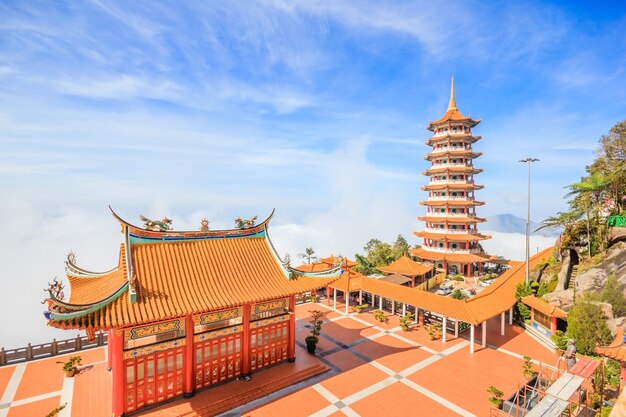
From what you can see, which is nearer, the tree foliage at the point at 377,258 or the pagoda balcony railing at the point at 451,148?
the tree foliage at the point at 377,258

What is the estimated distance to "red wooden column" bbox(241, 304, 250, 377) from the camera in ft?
53.7

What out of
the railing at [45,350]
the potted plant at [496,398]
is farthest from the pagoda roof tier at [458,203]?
the railing at [45,350]

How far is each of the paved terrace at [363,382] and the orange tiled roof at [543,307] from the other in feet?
7.57

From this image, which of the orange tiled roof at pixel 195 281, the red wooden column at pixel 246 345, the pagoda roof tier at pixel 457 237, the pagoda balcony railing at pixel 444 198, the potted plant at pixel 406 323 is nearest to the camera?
the orange tiled roof at pixel 195 281

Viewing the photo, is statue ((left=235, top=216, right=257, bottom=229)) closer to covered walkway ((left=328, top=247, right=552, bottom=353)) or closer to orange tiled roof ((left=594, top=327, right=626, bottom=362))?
covered walkway ((left=328, top=247, right=552, bottom=353))

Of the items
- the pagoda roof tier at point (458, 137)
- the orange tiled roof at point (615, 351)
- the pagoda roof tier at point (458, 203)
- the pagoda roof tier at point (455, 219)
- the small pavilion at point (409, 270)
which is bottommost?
the small pavilion at point (409, 270)

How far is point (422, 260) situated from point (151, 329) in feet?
126

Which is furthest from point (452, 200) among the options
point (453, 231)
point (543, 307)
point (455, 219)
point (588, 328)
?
point (588, 328)

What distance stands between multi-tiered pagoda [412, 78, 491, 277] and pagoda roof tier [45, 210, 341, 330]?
28300 mm

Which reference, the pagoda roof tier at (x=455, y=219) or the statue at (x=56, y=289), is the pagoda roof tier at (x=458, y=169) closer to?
the pagoda roof tier at (x=455, y=219)

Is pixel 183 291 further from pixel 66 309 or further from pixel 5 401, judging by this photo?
pixel 5 401

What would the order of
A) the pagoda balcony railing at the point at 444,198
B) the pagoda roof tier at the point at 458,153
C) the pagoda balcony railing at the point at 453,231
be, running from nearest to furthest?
1. the pagoda balcony railing at the point at 453,231
2. the pagoda roof tier at the point at 458,153
3. the pagoda balcony railing at the point at 444,198

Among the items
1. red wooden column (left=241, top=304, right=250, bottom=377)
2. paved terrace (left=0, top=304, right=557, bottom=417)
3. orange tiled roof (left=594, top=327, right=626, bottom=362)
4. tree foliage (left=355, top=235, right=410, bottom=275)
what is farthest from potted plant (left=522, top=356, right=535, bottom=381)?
tree foliage (left=355, top=235, right=410, bottom=275)

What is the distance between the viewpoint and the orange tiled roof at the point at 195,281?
12.8 metres
